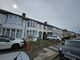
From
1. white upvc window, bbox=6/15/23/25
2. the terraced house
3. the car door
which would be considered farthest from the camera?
white upvc window, bbox=6/15/23/25

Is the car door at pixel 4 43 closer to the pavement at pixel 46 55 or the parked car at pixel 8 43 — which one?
the parked car at pixel 8 43

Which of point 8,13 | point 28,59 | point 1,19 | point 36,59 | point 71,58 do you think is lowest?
point 36,59

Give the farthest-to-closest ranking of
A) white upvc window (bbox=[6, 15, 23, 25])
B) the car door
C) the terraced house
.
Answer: white upvc window (bbox=[6, 15, 23, 25]) → the terraced house → the car door

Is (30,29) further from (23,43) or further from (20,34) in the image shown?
(23,43)

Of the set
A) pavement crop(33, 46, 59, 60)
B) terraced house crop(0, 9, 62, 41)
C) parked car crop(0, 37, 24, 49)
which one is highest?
terraced house crop(0, 9, 62, 41)

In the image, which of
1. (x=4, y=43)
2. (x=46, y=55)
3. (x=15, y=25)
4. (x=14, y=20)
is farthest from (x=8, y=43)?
(x=14, y=20)

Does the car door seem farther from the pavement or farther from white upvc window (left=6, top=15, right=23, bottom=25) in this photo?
white upvc window (left=6, top=15, right=23, bottom=25)

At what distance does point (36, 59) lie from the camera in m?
7.50

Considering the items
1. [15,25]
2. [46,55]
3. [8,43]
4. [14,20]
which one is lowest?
[46,55]

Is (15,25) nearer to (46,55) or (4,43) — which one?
(4,43)

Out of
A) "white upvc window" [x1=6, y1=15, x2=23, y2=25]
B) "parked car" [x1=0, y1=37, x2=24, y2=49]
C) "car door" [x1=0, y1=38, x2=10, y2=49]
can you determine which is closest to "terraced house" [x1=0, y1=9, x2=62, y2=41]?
"white upvc window" [x1=6, y1=15, x2=23, y2=25]

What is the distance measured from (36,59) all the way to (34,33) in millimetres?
18299

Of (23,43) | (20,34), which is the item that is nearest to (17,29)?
(20,34)

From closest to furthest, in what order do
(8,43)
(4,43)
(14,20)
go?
(4,43) → (8,43) → (14,20)
